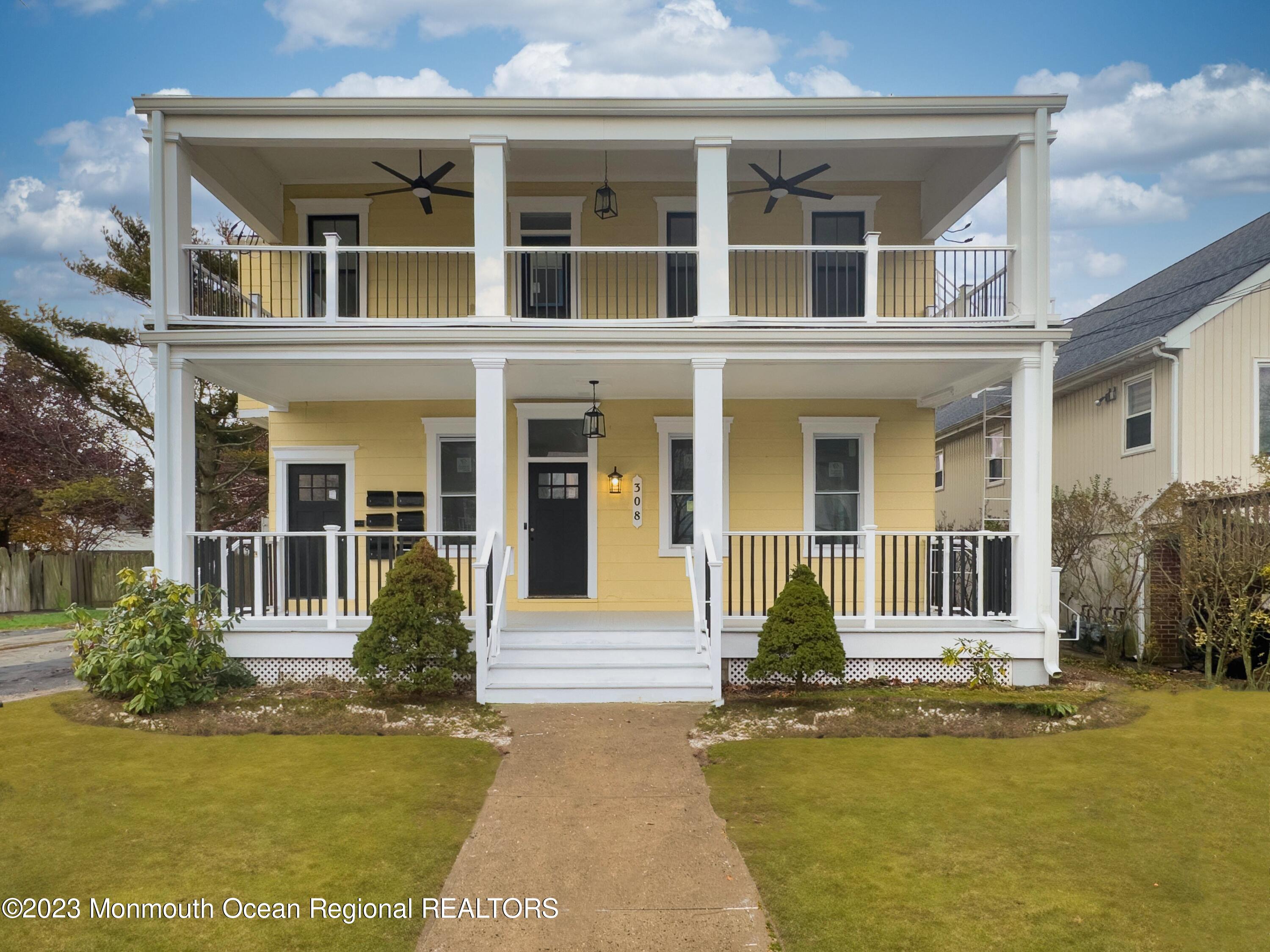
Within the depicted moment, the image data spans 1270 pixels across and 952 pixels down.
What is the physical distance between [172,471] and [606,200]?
5986mm

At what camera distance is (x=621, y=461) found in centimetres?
1102

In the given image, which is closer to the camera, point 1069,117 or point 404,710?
point 404,710

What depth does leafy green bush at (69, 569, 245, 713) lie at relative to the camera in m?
7.57

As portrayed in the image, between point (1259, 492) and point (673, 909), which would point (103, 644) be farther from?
point (1259, 492)

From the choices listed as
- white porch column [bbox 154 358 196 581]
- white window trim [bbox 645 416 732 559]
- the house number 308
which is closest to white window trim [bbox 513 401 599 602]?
the house number 308

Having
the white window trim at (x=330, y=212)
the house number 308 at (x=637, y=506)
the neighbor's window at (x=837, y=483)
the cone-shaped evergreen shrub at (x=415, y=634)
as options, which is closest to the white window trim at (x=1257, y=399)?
the neighbor's window at (x=837, y=483)

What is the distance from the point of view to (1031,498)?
27.8 ft

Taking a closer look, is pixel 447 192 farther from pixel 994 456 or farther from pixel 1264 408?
pixel 1264 408

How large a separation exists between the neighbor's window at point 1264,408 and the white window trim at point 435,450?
10.5 meters

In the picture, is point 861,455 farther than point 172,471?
Yes

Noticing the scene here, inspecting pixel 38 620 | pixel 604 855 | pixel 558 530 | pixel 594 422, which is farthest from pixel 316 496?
pixel 38 620

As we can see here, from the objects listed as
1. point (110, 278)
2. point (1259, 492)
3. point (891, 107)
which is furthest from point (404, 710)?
point (110, 278)

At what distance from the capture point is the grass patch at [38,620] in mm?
15469

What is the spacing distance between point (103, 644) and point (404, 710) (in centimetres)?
324
